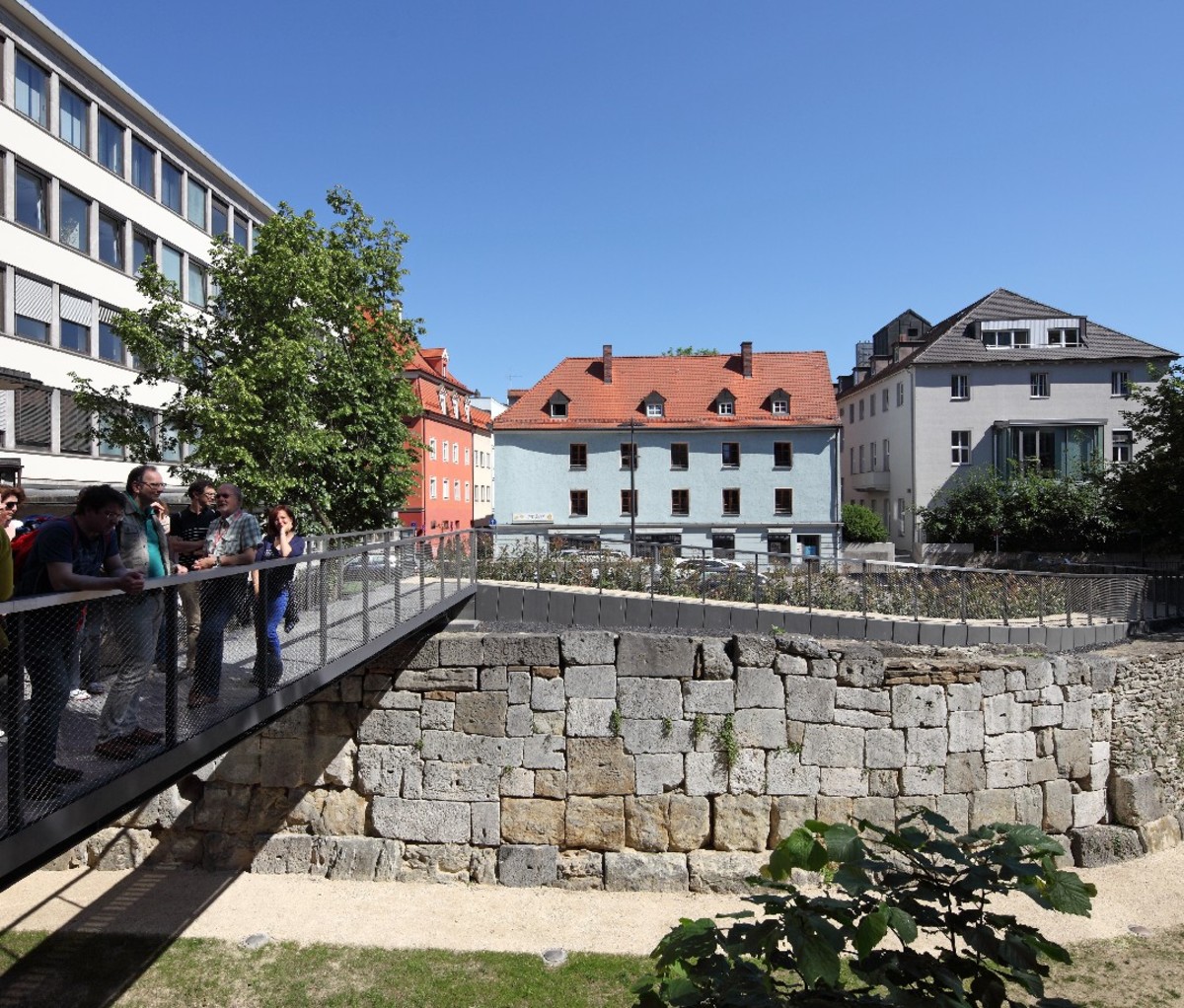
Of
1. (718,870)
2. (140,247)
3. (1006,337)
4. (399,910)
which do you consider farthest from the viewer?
(1006,337)

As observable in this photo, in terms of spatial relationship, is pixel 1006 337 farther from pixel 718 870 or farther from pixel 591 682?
pixel 718 870

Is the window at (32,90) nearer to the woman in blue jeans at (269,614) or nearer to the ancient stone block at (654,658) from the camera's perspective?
the woman in blue jeans at (269,614)

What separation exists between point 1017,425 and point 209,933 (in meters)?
31.0

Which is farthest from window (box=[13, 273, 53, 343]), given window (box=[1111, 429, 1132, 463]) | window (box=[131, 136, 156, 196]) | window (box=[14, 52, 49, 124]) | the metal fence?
window (box=[1111, 429, 1132, 463])

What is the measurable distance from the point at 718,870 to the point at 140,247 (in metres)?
23.3

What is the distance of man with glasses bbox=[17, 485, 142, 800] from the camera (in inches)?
140

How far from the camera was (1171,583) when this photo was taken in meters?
16.5

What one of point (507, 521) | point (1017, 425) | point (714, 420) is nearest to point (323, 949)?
point (507, 521)

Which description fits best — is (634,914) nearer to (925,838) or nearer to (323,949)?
(323,949)

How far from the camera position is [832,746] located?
33.1 ft

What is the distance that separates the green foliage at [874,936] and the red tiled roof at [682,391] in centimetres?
2992

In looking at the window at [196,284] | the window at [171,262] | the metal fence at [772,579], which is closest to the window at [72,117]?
the window at [171,262]

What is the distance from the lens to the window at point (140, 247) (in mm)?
24388

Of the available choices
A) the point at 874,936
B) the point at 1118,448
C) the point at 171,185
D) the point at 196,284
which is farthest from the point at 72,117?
the point at 1118,448
